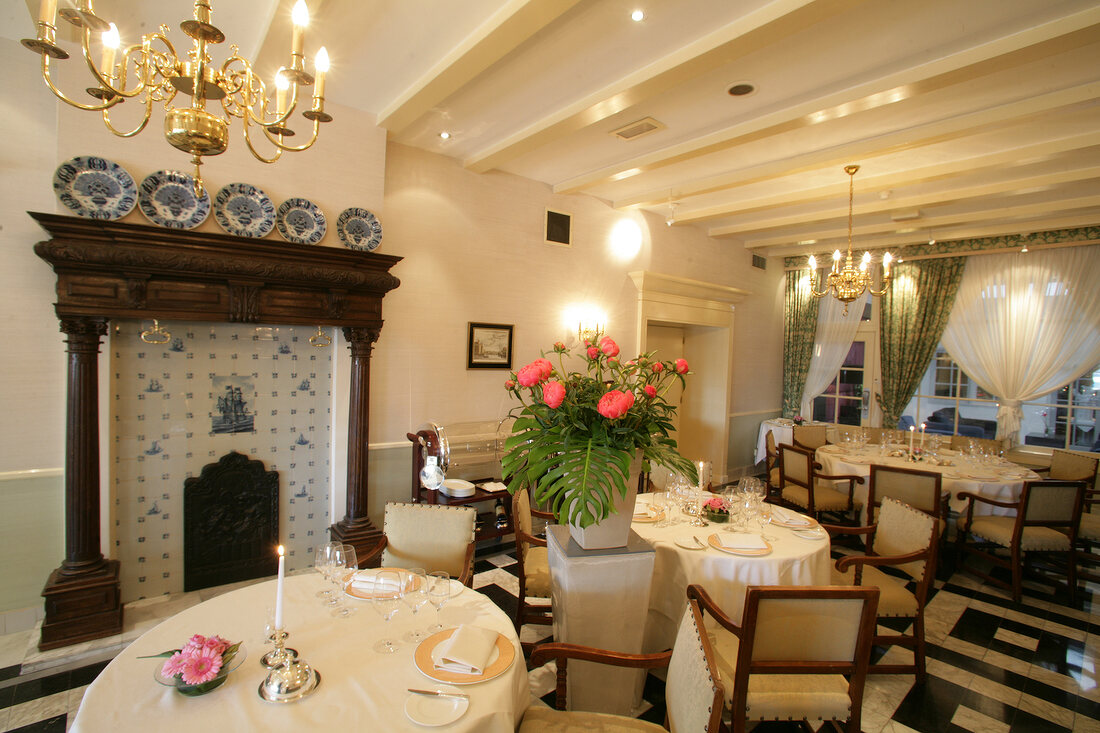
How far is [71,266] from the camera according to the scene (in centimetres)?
274

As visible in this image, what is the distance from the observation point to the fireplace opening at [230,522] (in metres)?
3.41

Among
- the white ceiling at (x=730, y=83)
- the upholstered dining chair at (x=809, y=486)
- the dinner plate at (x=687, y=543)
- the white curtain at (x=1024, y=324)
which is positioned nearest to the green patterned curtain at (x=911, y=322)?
the white curtain at (x=1024, y=324)

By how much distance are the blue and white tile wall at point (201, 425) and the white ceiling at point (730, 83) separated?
174 cm

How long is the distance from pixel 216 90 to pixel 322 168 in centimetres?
218

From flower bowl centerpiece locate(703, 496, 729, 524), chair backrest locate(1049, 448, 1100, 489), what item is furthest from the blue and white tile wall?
chair backrest locate(1049, 448, 1100, 489)

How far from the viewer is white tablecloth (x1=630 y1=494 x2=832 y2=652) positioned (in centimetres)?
254

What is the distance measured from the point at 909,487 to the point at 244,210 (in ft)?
16.4

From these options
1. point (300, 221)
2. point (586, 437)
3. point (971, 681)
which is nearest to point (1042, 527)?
point (971, 681)

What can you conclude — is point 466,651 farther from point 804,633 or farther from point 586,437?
point 804,633

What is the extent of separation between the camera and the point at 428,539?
2.68 metres

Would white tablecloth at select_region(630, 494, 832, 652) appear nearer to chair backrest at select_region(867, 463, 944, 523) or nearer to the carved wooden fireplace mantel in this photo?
chair backrest at select_region(867, 463, 944, 523)

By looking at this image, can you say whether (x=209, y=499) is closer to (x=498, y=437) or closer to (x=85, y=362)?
(x=85, y=362)

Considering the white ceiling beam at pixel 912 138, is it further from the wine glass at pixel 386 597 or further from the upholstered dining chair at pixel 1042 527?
the wine glass at pixel 386 597

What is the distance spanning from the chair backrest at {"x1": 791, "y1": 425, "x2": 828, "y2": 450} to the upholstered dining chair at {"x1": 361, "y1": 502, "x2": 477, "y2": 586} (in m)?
4.60
